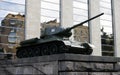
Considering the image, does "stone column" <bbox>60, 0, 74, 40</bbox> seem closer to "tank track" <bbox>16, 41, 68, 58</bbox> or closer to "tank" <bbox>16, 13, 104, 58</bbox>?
"tank track" <bbox>16, 41, 68, 58</bbox>

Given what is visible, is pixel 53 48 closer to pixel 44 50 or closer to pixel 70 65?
pixel 44 50

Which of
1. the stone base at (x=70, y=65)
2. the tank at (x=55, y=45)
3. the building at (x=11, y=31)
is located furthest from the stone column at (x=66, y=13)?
the stone base at (x=70, y=65)

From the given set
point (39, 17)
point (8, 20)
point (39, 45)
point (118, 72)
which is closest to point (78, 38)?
point (39, 17)

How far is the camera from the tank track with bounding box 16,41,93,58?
1191cm

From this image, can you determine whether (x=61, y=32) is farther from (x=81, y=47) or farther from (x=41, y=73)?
(x=41, y=73)

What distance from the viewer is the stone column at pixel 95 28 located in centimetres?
2984

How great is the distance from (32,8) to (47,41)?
1387cm

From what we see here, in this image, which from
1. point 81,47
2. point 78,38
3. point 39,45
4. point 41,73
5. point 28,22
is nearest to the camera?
point 41,73

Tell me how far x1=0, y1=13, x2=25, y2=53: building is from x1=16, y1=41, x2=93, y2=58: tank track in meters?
9.34

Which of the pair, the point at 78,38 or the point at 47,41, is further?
the point at 78,38

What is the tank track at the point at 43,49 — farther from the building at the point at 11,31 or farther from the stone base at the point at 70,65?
the building at the point at 11,31

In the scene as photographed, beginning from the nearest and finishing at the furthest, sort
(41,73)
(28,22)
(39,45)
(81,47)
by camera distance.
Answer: (41,73) < (81,47) < (39,45) < (28,22)

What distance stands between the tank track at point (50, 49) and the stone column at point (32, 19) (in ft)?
35.9

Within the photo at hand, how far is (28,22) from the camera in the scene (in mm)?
25844
